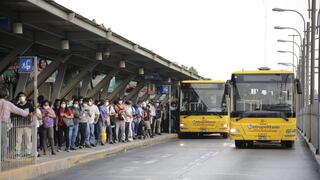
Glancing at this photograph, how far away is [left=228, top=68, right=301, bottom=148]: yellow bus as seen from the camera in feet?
80.4

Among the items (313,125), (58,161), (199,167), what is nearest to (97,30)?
(58,161)

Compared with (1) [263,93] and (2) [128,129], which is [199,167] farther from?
(2) [128,129]

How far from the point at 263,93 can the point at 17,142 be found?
12116mm

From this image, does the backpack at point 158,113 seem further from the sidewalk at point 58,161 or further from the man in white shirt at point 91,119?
the man in white shirt at point 91,119

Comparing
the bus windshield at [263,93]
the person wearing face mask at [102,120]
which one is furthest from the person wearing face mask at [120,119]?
the bus windshield at [263,93]

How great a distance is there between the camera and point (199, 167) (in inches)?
670

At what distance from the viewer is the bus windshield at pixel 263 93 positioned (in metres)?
24.6

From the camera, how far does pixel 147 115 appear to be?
31.3 metres

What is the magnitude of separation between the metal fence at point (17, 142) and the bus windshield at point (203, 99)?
18417 millimetres

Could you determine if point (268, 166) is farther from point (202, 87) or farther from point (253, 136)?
point (202, 87)

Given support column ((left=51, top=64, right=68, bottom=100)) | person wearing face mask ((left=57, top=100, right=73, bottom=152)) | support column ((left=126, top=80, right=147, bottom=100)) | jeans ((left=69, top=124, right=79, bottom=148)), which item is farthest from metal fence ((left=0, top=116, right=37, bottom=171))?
support column ((left=126, top=80, right=147, bottom=100))

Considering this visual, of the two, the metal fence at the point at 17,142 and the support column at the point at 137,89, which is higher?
the support column at the point at 137,89

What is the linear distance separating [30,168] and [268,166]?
245 inches

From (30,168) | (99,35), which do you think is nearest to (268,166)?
(30,168)
